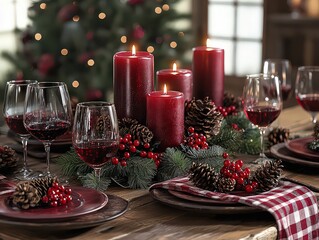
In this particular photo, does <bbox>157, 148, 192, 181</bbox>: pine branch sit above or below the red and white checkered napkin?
above

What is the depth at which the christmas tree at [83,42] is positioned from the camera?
174 inches

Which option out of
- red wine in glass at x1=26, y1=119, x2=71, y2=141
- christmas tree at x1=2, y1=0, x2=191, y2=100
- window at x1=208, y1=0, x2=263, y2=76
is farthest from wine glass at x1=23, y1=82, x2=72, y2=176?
window at x1=208, y1=0, x2=263, y2=76

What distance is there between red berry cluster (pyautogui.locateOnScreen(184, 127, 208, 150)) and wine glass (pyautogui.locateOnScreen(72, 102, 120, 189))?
29 centimetres

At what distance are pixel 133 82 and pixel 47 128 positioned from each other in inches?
10.8

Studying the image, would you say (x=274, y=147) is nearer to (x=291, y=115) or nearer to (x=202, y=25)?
(x=291, y=115)

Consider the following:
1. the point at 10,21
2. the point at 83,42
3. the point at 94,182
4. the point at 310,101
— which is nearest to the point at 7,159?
the point at 94,182

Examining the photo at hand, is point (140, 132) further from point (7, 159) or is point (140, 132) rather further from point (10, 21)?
point (10, 21)

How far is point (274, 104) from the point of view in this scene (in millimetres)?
1748

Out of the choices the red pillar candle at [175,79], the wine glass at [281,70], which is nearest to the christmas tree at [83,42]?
the wine glass at [281,70]

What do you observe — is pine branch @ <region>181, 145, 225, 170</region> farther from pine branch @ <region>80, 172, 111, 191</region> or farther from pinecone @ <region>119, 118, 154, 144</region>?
pine branch @ <region>80, 172, 111, 191</region>

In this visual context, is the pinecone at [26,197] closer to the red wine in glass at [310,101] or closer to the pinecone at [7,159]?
the pinecone at [7,159]

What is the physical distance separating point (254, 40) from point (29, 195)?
4545mm

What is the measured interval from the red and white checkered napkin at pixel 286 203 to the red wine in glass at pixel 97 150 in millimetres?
121

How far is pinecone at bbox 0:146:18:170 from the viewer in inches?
65.0
